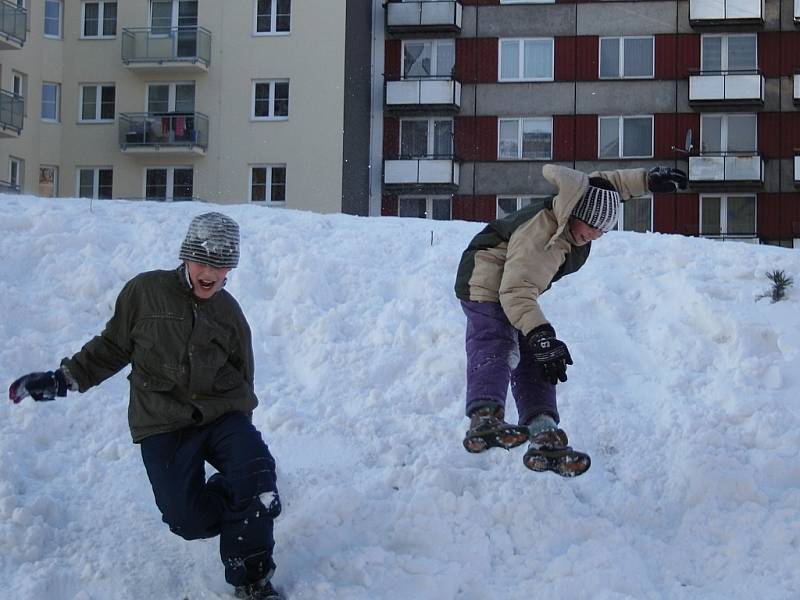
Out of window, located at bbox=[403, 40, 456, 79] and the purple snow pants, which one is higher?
window, located at bbox=[403, 40, 456, 79]

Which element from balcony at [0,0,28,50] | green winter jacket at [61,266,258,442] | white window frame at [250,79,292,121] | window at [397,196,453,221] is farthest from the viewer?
window at [397,196,453,221]

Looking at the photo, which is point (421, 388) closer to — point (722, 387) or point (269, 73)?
point (722, 387)

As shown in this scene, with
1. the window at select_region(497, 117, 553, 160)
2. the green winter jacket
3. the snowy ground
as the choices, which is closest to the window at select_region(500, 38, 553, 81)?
the window at select_region(497, 117, 553, 160)

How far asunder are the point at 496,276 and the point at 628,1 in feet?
106

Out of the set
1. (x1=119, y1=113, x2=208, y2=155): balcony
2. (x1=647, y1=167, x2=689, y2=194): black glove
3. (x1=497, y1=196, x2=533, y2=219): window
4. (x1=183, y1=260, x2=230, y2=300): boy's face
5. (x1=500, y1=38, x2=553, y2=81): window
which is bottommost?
(x1=183, y1=260, x2=230, y2=300): boy's face

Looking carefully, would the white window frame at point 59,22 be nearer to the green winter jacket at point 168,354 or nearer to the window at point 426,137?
the window at point 426,137

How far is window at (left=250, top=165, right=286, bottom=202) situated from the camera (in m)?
35.6

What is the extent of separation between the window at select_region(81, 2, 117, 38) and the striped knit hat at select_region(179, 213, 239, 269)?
34459mm

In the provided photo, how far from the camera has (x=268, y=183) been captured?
35.8 m

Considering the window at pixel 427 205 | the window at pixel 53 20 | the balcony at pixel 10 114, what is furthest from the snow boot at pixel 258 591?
the window at pixel 53 20

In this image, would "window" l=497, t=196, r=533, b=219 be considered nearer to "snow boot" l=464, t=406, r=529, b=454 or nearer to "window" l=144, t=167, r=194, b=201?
"window" l=144, t=167, r=194, b=201

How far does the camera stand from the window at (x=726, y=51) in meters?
36.2

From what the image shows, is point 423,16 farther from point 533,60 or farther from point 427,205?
point 427,205

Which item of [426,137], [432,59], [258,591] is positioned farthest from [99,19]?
[258,591]
